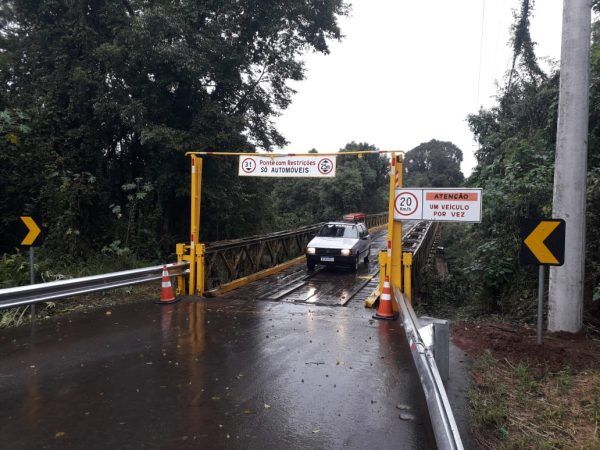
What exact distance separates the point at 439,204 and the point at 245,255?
666cm

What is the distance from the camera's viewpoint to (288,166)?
8844 mm

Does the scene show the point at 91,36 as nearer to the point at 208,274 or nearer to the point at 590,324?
the point at 208,274

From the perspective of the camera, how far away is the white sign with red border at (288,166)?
8562 millimetres

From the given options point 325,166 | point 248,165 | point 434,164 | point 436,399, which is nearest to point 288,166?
point 325,166

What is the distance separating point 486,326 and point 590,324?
1.51 metres

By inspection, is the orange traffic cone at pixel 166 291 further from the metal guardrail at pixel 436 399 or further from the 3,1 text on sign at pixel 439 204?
the metal guardrail at pixel 436 399

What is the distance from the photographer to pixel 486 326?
23.9 ft

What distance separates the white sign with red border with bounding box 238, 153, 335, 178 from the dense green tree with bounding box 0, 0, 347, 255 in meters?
4.68

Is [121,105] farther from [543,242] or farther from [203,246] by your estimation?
[543,242]

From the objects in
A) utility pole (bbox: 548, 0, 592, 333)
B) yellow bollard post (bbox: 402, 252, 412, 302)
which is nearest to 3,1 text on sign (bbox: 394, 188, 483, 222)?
yellow bollard post (bbox: 402, 252, 412, 302)

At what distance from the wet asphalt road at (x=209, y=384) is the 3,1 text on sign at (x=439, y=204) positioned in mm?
2020

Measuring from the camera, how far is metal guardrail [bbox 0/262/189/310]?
6320 millimetres

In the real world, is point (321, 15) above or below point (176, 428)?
above

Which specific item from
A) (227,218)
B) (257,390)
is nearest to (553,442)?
(257,390)
